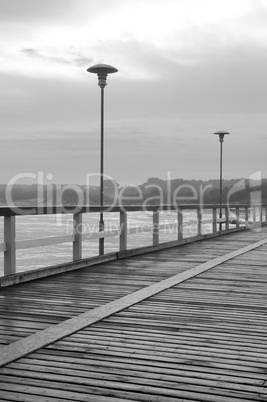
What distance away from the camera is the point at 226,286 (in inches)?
299

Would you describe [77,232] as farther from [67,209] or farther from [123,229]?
[123,229]

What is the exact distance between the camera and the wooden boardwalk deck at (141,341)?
353 centimetres

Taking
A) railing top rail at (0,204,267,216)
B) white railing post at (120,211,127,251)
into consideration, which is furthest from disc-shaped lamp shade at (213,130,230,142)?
white railing post at (120,211,127,251)

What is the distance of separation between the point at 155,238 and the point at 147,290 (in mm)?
5776

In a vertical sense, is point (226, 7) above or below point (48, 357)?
above

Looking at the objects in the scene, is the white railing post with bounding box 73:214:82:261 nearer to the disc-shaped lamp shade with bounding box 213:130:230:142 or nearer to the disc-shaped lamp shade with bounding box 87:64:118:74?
the disc-shaped lamp shade with bounding box 87:64:118:74

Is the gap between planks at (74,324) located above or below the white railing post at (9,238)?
below

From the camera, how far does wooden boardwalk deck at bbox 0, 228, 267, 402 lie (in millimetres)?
3527

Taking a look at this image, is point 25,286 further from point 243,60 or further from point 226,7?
point 243,60

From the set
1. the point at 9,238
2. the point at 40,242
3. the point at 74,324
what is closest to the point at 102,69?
the point at 40,242

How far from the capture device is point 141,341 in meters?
4.60

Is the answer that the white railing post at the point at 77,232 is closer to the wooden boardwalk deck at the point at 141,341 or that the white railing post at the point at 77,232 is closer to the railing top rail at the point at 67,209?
the railing top rail at the point at 67,209

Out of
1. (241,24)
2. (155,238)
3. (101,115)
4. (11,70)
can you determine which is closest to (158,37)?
(241,24)

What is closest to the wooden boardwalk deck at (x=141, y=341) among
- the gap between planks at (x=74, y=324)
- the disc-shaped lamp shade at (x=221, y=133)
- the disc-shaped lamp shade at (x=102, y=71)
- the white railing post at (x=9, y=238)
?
the gap between planks at (x=74, y=324)
